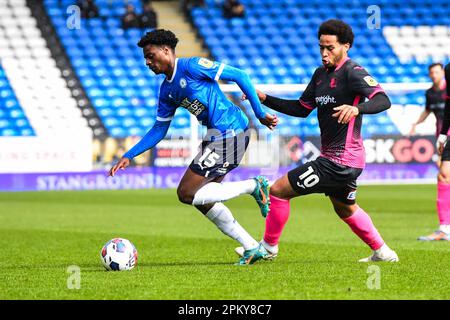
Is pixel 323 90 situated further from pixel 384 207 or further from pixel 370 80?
pixel 384 207

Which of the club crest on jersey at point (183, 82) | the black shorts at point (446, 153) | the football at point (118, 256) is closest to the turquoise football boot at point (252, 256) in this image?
the football at point (118, 256)

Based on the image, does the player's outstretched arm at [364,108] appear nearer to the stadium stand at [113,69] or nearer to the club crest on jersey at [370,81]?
the club crest on jersey at [370,81]

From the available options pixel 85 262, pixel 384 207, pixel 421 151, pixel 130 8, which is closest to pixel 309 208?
pixel 384 207

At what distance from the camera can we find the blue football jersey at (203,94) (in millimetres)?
7547

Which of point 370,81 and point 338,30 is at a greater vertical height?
point 338,30

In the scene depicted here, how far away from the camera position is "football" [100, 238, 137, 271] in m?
7.46

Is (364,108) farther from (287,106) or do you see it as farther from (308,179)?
(287,106)

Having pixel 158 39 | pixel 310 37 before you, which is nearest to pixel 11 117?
pixel 310 37

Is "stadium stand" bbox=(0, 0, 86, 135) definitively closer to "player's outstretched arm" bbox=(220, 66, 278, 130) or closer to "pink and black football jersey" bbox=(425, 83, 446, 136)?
"pink and black football jersey" bbox=(425, 83, 446, 136)

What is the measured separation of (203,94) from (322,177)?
3.71 feet

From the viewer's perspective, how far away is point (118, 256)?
7.48m

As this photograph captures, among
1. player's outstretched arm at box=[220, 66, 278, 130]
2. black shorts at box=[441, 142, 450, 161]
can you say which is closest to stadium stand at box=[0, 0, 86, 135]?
black shorts at box=[441, 142, 450, 161]

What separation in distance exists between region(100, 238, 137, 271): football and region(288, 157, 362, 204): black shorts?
139cm
